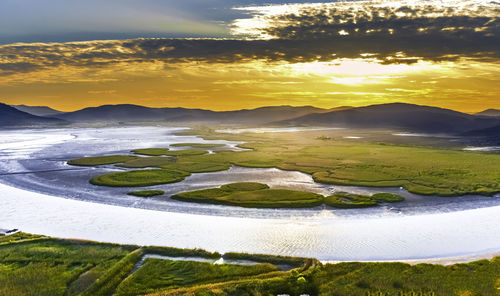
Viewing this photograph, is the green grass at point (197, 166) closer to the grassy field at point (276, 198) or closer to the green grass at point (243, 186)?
the green grass at point (243, 186)

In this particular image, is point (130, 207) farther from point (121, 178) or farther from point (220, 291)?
point (220, 291)

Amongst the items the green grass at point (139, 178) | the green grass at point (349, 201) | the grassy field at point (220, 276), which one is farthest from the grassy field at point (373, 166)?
the grassy field at point (220, 276)

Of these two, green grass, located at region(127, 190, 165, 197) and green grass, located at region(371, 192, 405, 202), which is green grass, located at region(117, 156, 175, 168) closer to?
green grass, located at region(127, 190, 165, 197)

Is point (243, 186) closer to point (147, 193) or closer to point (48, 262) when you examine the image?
point (147, 193)

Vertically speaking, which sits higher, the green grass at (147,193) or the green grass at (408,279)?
the green grass at (147,193)

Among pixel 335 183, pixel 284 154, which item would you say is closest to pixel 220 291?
pixel 335 183

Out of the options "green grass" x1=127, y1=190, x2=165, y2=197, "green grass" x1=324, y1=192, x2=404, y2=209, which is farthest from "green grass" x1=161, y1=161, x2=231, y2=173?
"green grass" x1=324, y1=192, x2=404, y2=209

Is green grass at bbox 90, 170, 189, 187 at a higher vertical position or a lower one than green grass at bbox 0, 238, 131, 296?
higher
